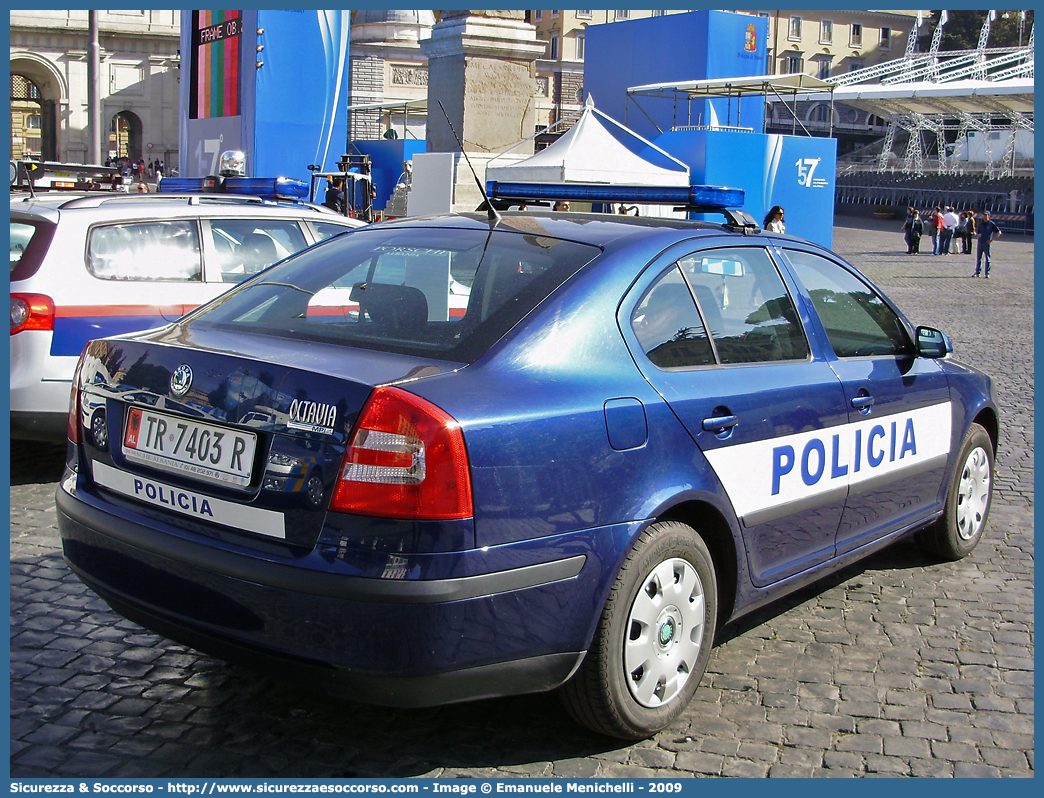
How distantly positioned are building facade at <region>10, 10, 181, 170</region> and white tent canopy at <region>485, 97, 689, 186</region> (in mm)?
48169

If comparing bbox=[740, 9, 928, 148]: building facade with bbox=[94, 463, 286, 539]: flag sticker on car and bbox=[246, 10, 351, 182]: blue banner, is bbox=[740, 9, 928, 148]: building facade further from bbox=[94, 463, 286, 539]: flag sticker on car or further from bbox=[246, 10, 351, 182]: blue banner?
bbox=[94, 463, 286, 539]: flag sticker on car

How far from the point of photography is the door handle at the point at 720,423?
345 cm

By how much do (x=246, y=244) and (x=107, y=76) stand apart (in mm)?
61423

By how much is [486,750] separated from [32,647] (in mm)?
1800

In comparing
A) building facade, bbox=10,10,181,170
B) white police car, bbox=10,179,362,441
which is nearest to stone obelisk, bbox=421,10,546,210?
white police car, bbox=10,179,362,441

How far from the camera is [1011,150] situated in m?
73.2

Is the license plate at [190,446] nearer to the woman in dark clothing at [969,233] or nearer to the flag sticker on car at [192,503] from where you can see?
the flag sticker on car at [192,503]

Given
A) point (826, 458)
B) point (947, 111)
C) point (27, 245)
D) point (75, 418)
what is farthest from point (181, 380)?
point (947, 111)

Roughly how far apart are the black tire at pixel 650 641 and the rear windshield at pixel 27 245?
4.35m

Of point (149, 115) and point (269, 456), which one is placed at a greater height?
point (149, 115)

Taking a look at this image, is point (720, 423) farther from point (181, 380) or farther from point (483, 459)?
point (181, 380)

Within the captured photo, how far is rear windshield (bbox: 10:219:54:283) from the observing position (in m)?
Result: 6.14

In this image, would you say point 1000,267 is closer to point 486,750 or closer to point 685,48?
point 685,48


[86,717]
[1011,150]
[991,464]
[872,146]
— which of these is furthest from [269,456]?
[872,146]
